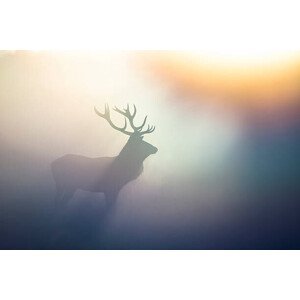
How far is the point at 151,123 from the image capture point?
2.67m

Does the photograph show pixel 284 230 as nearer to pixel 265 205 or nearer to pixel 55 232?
pixel 265 205

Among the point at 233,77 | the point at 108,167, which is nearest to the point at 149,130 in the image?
the point at 108,167

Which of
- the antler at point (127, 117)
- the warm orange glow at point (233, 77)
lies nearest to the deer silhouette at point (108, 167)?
the antler at point (127, 117)

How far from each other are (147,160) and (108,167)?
32 centimetres

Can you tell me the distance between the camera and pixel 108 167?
2.67 meters

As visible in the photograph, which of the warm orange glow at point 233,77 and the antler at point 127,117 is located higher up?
the warm orange glow at point 233,77

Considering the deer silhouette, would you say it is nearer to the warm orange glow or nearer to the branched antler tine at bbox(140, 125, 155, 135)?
the branched antler tine at bbox(140, 125, 155, 135)

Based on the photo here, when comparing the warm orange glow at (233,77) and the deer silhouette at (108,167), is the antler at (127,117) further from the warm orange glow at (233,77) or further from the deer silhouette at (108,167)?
the warm orange glow at (233,77)

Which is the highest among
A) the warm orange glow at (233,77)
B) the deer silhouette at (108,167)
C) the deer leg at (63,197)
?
the warm orange glow at (233,77)

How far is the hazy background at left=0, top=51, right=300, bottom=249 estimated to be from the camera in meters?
2.65

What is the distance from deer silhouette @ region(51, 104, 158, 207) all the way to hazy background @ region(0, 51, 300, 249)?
0.17 ft

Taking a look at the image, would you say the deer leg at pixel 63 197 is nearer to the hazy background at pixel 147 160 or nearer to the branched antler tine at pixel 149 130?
the hazy background at pixel 147 160

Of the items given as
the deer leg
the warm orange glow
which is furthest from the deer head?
the deer leg

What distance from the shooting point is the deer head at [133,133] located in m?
2.66
